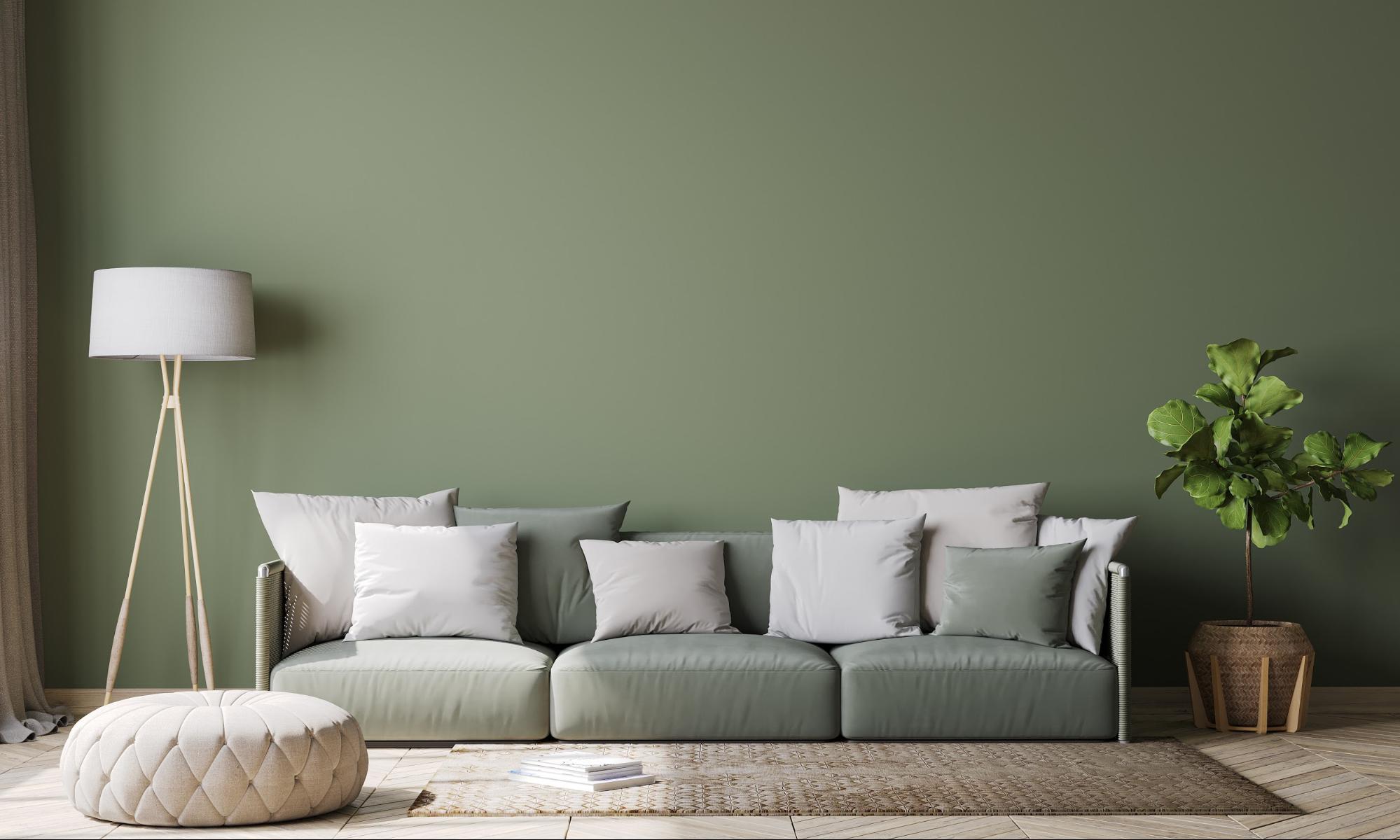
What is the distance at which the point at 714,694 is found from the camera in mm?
4328

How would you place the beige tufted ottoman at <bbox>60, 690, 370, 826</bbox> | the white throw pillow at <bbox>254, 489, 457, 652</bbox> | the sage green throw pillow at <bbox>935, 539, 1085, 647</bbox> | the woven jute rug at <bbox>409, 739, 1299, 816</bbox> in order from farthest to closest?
the white throw pillow at <bbox>254, 489, 457, 652</bbox>, the sage green throw pillow at <bbox>935, 539, 1085, 647</bbox>, the woven jute rug at <bbox>409, 739, 1299, 816</bbox>, the beige tufted ottoman at <bbox>60, 690, 370, 826</bbox>

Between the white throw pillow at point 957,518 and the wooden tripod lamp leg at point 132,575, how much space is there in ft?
9.18

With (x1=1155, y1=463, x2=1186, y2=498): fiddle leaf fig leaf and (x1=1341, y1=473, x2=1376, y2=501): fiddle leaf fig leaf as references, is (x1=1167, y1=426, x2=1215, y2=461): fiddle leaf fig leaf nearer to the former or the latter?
(x1=1155, y1=463, x2=1186, y2=498): fiddle leaf fig leaf

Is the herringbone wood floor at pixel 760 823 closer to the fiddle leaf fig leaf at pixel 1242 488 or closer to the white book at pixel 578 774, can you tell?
the white book at pixel 578 774

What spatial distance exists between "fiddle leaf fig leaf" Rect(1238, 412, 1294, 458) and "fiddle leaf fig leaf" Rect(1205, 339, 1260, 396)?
146 mm

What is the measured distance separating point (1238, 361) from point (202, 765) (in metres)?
3.97

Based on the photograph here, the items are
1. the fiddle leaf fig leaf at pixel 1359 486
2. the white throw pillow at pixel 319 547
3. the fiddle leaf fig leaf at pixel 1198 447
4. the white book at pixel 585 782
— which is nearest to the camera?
the white book at pixel 585 782

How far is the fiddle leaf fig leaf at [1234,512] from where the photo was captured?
4867 millimetres

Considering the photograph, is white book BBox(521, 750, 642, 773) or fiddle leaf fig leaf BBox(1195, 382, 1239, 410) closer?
white book BBox(521, 750, 642, 773)

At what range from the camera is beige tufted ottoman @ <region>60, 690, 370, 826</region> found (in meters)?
3.29

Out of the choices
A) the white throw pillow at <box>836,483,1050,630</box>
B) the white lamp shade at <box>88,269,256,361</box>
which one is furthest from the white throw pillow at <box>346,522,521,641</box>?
the white throw pillow at <box>836,483,1050,630</box>

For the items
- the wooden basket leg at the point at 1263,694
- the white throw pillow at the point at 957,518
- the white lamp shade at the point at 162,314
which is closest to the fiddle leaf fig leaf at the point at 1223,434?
the white throw pillow at the point at 957,518

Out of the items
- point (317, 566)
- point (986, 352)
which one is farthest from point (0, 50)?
point (986, 352)

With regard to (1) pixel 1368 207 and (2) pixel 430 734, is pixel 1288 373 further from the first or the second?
(2) pixel 430 734
